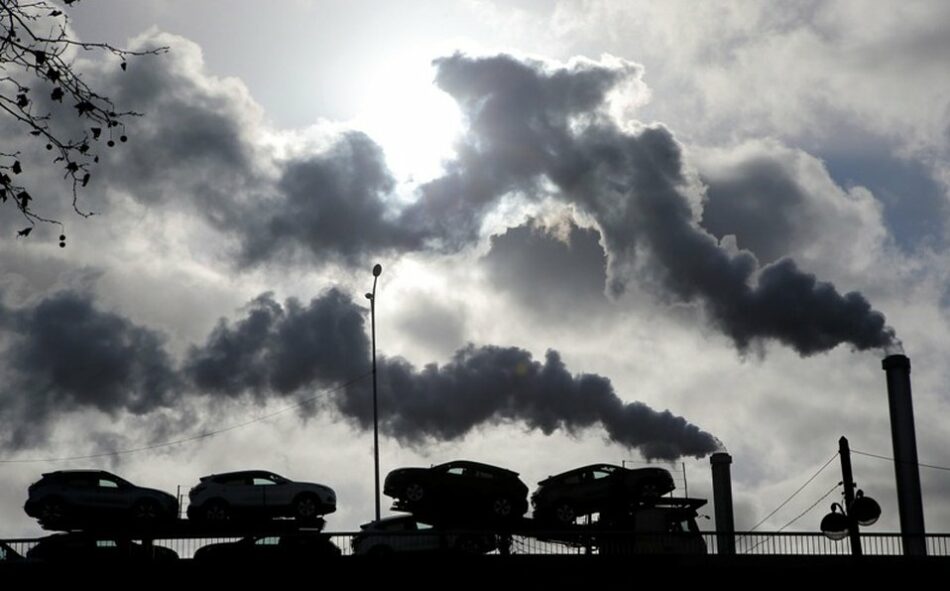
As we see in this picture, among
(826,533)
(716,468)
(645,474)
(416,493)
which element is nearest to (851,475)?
(826,533)

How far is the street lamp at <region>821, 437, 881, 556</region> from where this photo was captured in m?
34.0

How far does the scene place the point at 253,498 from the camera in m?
41.0

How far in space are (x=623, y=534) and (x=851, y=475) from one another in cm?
718

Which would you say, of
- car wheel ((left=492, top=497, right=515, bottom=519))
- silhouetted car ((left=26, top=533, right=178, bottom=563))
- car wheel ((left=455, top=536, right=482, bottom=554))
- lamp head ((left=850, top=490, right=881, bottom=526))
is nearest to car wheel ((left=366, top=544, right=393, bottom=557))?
car wheel ((left=455, top=536, right=482, bottom=554))

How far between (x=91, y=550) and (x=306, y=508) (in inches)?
288

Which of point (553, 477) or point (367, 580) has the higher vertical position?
point (553, 477)

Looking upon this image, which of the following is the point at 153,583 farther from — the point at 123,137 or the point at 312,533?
the point at 123,137

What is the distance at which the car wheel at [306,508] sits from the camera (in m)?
41.2

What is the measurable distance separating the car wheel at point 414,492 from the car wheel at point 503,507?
237 centimetres

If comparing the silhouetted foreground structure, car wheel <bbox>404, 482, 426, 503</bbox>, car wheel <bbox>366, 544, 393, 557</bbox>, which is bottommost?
the silhouetted foreground structure

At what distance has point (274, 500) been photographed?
4112cm

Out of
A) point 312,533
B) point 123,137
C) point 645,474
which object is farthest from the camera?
point 645,474

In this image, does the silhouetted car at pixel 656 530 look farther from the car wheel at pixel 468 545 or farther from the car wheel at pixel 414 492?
the car wheel at pixel 414 492

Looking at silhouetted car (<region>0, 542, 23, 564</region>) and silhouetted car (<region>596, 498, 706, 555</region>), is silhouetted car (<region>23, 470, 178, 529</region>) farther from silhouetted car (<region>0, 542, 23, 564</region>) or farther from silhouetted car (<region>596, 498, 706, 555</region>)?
silhouetted car (<region>596, 498, 706, 555</region>)
